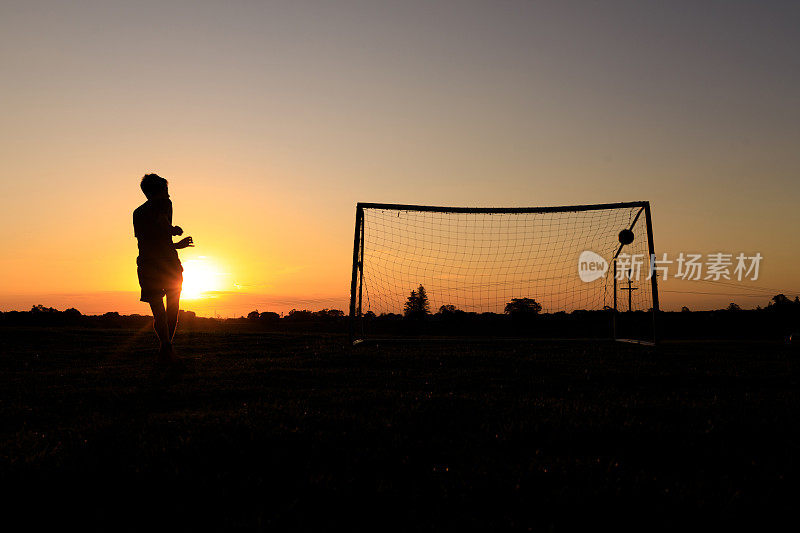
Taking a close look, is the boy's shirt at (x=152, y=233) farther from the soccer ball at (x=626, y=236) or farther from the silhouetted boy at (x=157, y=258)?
the soccer ball at (x=626, y=236)

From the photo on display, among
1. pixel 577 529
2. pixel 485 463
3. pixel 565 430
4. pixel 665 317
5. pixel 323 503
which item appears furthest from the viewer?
pixel 665 317

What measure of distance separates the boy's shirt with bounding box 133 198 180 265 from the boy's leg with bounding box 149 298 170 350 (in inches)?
21.0

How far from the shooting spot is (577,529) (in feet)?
6.73

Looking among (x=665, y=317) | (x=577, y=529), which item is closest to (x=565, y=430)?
(x=577, y=529)

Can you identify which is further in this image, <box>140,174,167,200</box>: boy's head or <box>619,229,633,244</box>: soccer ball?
<box>619,229,633,244</box>: soccer ball

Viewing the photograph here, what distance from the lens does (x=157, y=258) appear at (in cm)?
652

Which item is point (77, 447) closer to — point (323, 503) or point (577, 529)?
point (323, 503)

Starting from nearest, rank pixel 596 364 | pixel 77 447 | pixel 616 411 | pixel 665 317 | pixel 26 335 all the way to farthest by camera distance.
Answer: pixel 77 447 < pixel 616 411 < pixel 596 364 < pixel 26 335 < pixel 665 317

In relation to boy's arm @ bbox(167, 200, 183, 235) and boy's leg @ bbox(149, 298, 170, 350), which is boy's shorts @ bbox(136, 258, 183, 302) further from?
boy's arm @ bbox(167, 200, 183, 235)

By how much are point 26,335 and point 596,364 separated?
12005 millimetres

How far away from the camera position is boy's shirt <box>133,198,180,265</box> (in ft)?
21.4

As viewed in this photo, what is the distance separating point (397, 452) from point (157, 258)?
4790 mm

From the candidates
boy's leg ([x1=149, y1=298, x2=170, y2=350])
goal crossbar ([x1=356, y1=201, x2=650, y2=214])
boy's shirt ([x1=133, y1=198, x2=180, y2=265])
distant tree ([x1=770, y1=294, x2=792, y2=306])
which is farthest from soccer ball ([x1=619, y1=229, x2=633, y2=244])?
distant tree ([x1=770, y1=294, x2=792, y2=306])

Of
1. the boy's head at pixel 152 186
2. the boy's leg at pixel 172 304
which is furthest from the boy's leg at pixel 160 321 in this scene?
the boy's head at pixel 152 186
